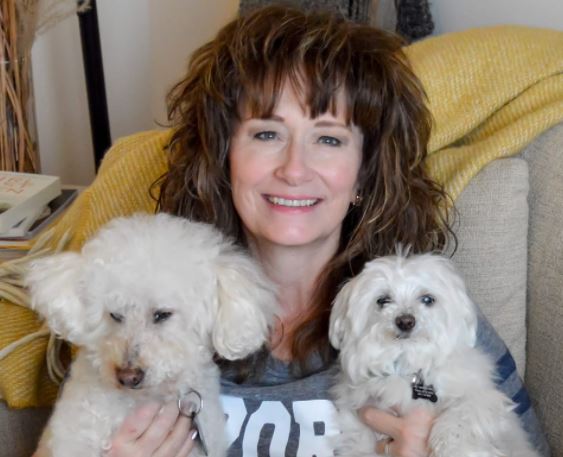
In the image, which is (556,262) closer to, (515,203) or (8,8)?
(515,203)

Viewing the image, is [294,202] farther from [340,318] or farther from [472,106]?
[472,106]

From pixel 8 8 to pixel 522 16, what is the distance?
1.41 metres

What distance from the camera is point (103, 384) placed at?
1.28 m

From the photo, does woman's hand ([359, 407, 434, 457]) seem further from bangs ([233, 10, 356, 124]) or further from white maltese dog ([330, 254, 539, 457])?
bangs ([233, 10, 356, 124])

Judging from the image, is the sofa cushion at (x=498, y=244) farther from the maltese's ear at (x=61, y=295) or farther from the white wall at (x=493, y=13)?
the maltese's ear at (x=61, y=295)

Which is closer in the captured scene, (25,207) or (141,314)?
(141,314)

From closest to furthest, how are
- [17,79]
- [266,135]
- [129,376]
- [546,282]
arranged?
[129,376] < [266,135] < [546,282] < [17,79]

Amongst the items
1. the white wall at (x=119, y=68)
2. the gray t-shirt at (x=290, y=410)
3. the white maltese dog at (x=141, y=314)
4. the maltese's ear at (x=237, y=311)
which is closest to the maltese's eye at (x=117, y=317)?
the white maltese dog at (x=141, y=314)

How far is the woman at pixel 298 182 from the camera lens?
1.34m

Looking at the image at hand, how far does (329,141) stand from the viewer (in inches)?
54.4

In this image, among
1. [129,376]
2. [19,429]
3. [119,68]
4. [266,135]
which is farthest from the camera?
[119,68]

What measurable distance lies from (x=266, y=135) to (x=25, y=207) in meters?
0.93

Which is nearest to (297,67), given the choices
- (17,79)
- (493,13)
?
(493,13)

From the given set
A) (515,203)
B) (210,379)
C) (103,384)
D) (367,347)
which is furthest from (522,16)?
(103,384)
